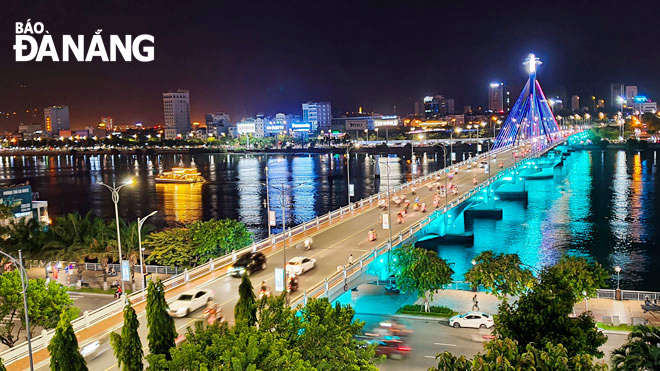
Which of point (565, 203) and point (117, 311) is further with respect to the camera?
point (565, 203)

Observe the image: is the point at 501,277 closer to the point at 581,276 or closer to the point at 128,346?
the point at 581,276

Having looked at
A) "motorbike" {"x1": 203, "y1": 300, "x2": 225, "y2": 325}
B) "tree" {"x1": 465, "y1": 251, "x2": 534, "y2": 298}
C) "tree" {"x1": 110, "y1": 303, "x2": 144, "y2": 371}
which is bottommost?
"tree" {"x1": 465, "y1": 251, "x2": 534, "y2": 298}

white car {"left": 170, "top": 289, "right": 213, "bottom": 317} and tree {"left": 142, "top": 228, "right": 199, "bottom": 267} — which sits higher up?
white car {"left": 170, "top": 289, "right": 213, "bottom": 317}

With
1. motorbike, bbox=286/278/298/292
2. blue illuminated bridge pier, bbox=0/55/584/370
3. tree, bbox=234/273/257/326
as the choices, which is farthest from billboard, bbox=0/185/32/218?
tree, bbox=234/273/257/326

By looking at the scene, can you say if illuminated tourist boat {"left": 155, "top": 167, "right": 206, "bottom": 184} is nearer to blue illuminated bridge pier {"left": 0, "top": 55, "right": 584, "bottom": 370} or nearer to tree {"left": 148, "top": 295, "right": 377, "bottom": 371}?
blue illuminated bridge pier {"left": 0, "top": 55, "right": 584, "bottom": 370}

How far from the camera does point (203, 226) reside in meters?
38.8

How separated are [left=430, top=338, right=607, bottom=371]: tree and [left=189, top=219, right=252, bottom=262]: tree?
26.5 m

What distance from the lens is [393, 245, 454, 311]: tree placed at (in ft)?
98.0

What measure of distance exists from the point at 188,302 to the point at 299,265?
6.80 meters

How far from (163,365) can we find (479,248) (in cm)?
4484

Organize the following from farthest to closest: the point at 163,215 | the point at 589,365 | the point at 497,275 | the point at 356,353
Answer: the point at 163,215 → the point at 497,275 → the point at 356,353 → the point at 589,365

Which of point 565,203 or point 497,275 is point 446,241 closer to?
point 497,275

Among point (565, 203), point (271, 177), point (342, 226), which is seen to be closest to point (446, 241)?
point (342, 226)

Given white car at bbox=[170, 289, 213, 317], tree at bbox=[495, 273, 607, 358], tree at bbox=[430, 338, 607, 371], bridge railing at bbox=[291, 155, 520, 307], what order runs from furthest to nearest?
bridge railing at bbox=[291, 155, 520, 307] → white car at bbox=[170, 289, 213, 317] → tree at bbox=[495, 273, 607, 358] → tree at bbox=[430, 338, 607, 371]
